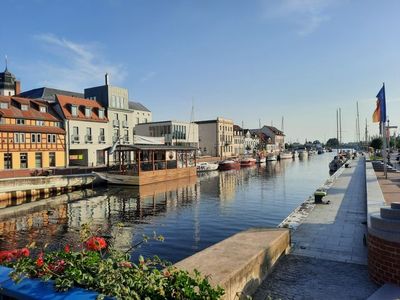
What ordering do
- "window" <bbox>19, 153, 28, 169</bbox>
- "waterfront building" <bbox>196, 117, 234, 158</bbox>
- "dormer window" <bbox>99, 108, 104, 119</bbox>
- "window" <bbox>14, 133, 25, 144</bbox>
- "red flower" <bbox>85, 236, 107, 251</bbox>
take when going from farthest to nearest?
1. "waterfront building" <bbox>196, 117, 234, 158</bbox>
2. "dormer window" <bbox>99, 108, 104, 119</bbox>
3. "window" <bbox>19, 153, 28, 169</bbox>
4. "window" <bbox>14, 133, 25, 144</bbox>
5. "red flower" <bbox>85, 236, 107, 251</bbox>

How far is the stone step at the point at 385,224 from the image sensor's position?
22.4 feet

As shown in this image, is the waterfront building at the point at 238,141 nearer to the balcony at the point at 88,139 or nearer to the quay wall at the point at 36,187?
the balcony at the point at 88,139

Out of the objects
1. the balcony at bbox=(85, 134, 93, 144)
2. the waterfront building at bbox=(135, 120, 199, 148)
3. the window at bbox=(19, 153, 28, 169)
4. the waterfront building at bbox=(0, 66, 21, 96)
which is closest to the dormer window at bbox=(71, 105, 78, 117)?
the balcony at bbox=(85, 134, 93, 144)

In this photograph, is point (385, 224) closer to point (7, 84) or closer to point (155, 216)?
point (155, 216)

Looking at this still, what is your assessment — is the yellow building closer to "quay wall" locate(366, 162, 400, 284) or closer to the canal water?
the canal water

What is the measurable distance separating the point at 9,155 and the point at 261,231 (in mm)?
38984

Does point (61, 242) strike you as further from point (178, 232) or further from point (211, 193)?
point (211, 193)

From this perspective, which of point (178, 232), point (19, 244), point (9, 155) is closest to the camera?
point (19, 244)

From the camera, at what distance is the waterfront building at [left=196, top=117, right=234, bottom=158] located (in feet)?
304

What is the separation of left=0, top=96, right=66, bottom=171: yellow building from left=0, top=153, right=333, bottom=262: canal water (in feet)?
37.9

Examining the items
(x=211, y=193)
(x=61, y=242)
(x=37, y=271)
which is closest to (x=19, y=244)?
(x=61, y=242)

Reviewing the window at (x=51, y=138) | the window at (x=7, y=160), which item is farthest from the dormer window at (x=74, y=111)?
the window at (x=7, y=160)

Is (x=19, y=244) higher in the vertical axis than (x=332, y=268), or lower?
lower

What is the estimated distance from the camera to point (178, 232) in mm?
17812
